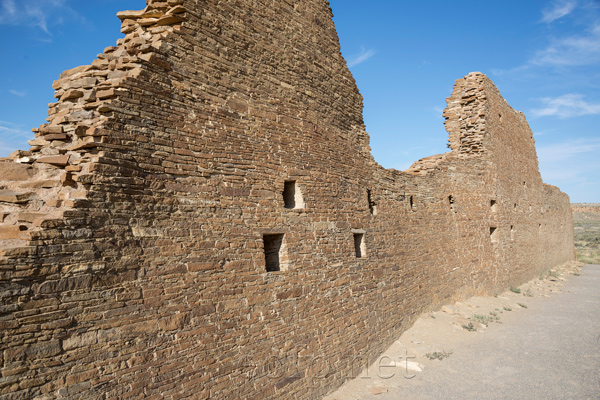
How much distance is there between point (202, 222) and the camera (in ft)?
16.6

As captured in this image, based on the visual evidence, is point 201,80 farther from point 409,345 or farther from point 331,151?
point 409,345

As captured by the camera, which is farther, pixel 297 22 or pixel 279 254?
pixel 297 22

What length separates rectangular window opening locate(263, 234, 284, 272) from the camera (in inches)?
247

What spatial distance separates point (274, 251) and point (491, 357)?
5.93 metres

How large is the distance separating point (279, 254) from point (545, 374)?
6.11m

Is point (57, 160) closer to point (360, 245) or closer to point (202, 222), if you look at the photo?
point (202, 222)

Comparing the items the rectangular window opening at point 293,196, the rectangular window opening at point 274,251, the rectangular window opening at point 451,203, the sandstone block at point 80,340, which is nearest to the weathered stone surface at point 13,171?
the sandstone block at point 80,340

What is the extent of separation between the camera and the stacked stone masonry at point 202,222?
3666mm

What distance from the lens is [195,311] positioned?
474 cm

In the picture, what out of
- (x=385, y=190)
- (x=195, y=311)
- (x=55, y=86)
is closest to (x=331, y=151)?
(x=385, y=190)

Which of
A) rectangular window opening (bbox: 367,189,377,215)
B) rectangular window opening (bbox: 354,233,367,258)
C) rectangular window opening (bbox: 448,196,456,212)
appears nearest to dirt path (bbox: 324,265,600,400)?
rectangular window opening (bbox: 354,233,367,258)

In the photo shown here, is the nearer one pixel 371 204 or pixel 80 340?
pixel 80 340

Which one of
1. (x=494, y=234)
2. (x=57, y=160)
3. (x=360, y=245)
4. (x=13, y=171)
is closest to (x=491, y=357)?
(x=360, y=245)

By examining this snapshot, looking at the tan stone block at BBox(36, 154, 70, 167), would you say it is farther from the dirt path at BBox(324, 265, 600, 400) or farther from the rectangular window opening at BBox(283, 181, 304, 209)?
the dirt path at BBox(324, 265, 600, 400)
